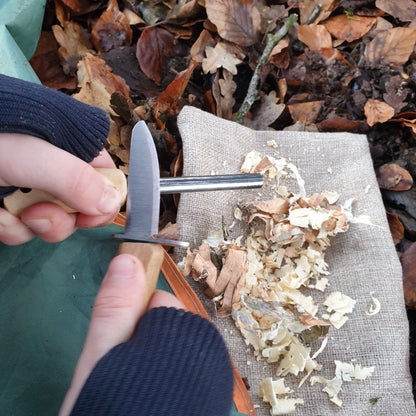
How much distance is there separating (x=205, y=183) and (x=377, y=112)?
0.64 m

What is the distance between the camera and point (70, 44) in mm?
1239

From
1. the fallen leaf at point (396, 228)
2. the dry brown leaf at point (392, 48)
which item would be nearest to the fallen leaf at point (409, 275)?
the fallen leaf at point (396, 228)

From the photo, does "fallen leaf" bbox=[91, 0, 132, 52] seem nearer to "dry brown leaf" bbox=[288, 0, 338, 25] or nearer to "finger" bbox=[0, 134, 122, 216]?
"dry brown leaf" bbox=[288, 0, 338, 25]

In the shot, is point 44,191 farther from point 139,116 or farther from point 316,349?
point 316,349

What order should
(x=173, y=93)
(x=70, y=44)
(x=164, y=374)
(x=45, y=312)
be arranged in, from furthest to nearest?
(x=70, y=44), (x=173, y=93), (x=45, y=312), (x=164, y=374)

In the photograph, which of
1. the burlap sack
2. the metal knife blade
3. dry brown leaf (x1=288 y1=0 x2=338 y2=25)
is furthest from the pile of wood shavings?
dry brown leaf (x1=288 y1=0 x2=338 y2=25)

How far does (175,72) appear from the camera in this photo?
1.23m

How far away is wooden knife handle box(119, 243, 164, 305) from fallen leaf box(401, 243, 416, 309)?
27.3 inches

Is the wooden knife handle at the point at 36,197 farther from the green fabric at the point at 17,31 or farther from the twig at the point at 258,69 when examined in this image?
the twig at the point at 258,69

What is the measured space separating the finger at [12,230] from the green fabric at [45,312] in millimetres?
73

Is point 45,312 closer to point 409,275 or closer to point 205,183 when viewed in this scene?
point 205,183

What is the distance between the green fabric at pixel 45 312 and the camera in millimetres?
751

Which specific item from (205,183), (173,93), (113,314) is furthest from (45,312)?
(173,93)

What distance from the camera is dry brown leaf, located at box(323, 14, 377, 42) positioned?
4.32ft
